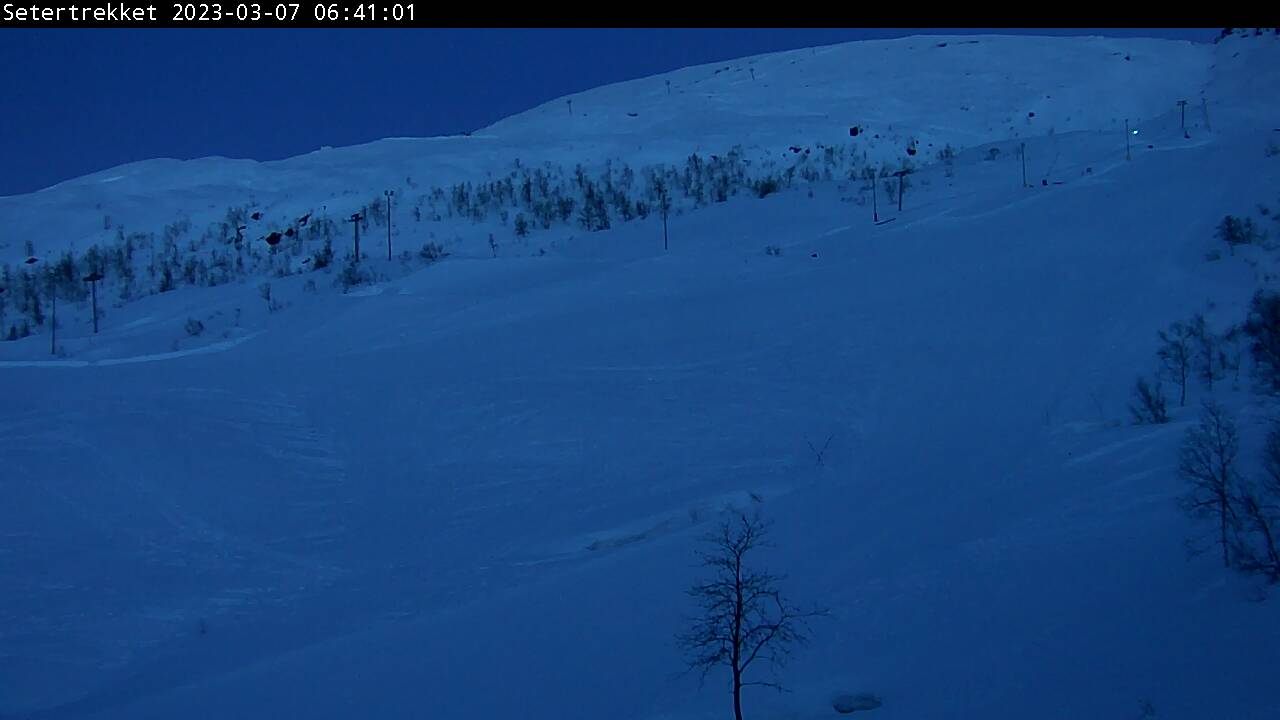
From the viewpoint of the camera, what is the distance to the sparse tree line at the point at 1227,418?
9.81m

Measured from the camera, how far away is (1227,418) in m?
12.1

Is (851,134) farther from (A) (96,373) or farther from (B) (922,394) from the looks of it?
(A) (96,373)

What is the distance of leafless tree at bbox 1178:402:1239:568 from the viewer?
32.3 feet

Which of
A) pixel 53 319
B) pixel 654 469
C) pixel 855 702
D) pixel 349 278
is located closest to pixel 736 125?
pixel 349 278

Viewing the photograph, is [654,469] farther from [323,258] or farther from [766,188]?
[766,188]

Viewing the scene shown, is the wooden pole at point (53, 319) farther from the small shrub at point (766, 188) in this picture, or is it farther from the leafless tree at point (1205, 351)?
the leafless tree at point (1205, 351)

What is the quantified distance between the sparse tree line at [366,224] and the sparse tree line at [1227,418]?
1419 centimetres

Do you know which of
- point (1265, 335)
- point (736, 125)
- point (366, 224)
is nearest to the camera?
point (1265, 335)

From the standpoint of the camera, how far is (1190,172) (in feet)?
78.8

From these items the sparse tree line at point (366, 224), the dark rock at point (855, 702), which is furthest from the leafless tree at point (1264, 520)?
the sparse tree line at point (366, 224)

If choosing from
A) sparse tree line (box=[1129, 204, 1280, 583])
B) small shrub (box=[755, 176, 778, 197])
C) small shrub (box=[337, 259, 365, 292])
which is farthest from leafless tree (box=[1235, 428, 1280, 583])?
small shrub (box=[755, 176, 778, 197])

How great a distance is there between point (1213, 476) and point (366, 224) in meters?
24.9

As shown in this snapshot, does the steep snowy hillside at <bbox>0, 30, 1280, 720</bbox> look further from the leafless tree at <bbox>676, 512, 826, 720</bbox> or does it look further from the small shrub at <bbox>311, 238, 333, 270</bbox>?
the small shrub at <bbox>311, 238, 333, 270</bbox>

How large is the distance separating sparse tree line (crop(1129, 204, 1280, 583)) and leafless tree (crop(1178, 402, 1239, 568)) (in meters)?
0.01
